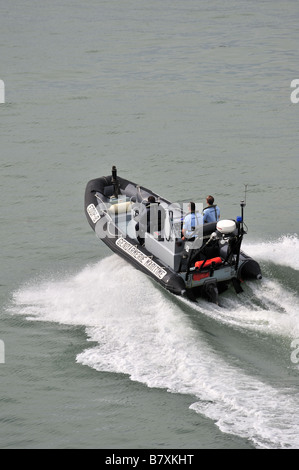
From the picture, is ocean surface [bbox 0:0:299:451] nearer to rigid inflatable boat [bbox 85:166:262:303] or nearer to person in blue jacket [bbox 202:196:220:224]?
rigid inflatable boat [bbox 85:166:262:303]

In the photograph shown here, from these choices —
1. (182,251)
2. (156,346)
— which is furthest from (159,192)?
(156,346)

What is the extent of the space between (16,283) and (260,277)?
440 centimetres

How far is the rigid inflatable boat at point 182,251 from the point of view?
40.3ft

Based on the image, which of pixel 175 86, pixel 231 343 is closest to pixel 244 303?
pixel 231 343

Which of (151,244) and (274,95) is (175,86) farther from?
(151,244)

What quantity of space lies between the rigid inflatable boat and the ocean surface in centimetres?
30

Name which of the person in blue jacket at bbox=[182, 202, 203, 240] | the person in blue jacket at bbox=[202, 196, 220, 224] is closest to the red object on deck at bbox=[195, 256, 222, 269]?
the person in blue jacket at bbox=[182, 202, 203, 240]

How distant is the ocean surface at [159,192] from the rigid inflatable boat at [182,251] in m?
0.30

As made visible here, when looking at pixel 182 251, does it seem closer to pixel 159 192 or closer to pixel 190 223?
pixel 190 223

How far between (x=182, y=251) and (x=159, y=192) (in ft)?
19.2

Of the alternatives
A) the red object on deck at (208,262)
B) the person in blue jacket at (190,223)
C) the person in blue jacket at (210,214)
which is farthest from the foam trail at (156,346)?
the person in blue jacket at (210,214)

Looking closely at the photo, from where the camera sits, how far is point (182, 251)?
1246cm

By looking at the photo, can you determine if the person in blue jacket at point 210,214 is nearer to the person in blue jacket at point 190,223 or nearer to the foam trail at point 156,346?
the person in blue jacket at point 190,223

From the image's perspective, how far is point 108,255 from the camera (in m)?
15.2
